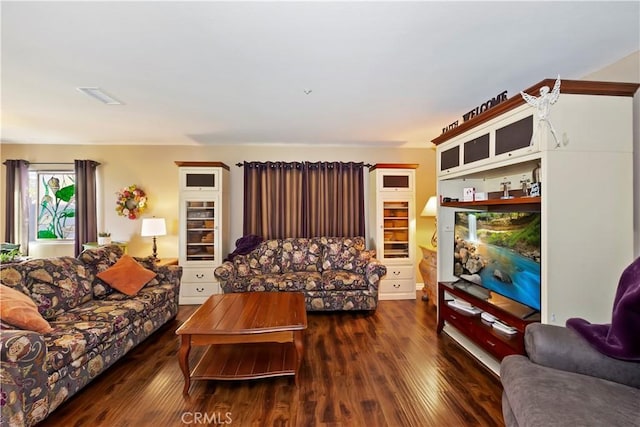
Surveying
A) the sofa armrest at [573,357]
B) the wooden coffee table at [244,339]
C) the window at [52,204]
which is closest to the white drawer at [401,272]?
the wooden coffee table at [244,339]

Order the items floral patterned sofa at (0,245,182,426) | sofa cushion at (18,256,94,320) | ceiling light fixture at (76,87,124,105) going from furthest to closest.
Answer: ceiling light fixture at (76,87,124,105) → sofa cushion at (18,256,94,320) → floral patterned sofa at (0,245,182,426)

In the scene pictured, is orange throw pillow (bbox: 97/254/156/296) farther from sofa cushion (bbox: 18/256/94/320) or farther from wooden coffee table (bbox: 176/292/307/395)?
wooden coffee table (bbox: 176/292/307/395)

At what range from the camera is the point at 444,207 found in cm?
322

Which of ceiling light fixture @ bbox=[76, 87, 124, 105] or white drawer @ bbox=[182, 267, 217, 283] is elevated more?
A: ceiling light fixture @ bbox=[76, 87, 124, 105]

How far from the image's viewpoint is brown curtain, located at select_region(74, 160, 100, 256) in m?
4.37

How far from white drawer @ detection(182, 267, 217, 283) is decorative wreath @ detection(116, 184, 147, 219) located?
4.36ft

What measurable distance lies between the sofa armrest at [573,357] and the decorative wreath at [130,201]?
5028 millimetres

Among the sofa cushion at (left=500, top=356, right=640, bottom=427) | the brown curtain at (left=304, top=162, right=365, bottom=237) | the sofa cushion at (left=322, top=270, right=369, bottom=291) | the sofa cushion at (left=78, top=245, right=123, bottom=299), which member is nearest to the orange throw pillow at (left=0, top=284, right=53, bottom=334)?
the sofa cushion at (left=78, top=245, right=123, bottom=299)

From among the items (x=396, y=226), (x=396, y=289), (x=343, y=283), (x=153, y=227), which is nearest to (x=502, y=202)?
(x=343, y=283)

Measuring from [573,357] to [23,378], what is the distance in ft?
10.0

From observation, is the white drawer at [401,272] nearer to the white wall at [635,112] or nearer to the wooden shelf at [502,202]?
the wooden shelf at [502,202]

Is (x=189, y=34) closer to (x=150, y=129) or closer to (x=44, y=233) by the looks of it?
(x=150, y=129)

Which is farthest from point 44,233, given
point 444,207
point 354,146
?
point 444,207

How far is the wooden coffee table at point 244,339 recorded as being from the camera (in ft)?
6.93
